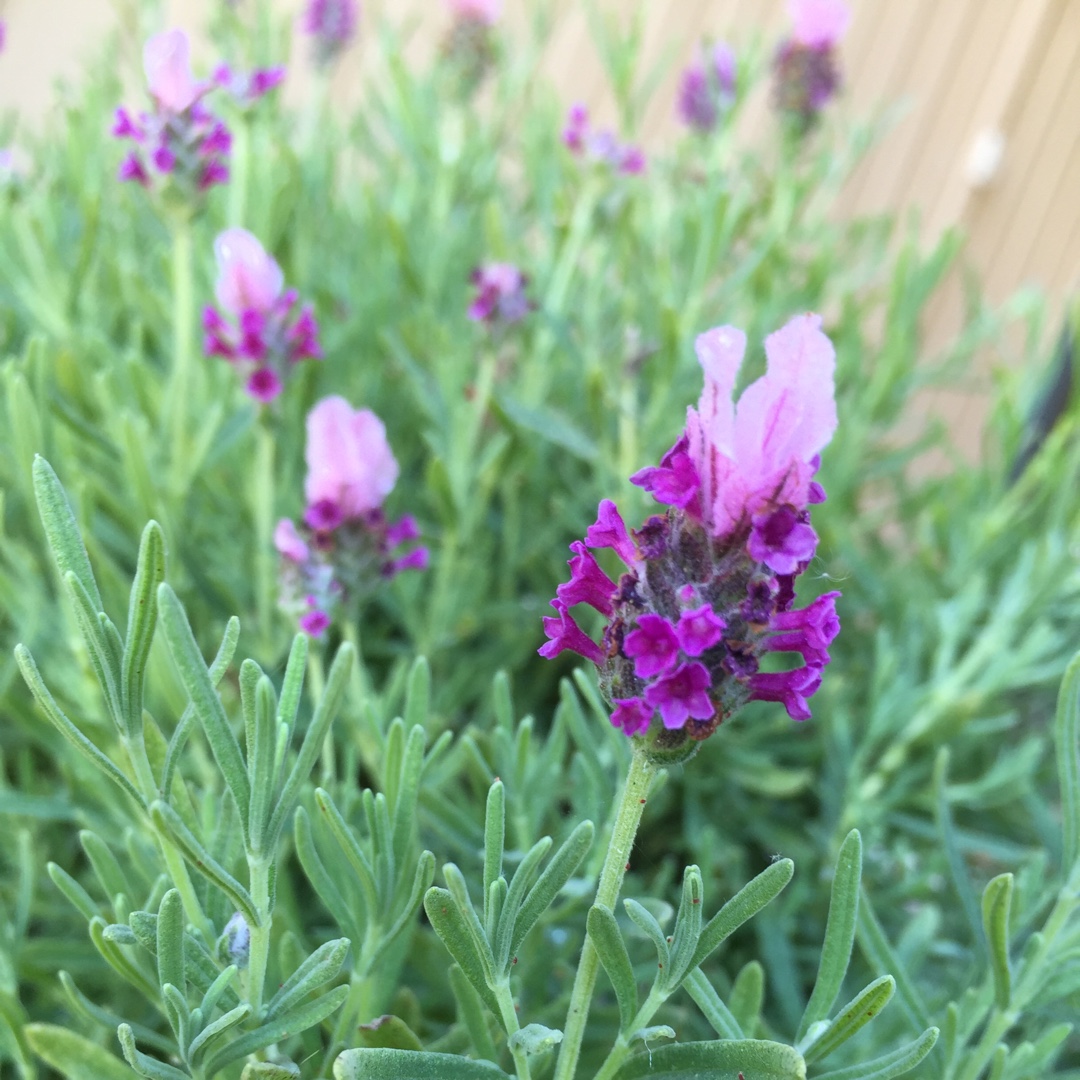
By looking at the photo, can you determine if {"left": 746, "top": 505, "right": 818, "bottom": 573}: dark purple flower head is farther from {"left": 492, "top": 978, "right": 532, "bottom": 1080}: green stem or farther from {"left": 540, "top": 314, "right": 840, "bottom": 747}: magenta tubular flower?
{"left": 492, "top": 978, "right": 532, "bottom": 1080}: green stem

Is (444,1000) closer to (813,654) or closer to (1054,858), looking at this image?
(813,654)

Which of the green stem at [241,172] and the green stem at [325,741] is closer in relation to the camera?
the green stem at [325,741]

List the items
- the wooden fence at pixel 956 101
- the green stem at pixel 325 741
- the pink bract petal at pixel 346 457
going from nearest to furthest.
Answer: the green stem at pixel 325 741
the pink bract petal at pixel 346 457
the wooden fence at pixel 956 101

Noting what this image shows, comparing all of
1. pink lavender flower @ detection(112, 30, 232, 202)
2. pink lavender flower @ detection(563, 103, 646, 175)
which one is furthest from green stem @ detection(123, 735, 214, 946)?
pink lavender flower @ detection(563, 103, 646, 175)

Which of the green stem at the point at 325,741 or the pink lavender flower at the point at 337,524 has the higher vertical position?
the pink lavender flower at the point at 337,524

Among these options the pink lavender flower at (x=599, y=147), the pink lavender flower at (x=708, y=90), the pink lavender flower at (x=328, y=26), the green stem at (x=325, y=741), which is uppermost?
the pink lavender flower at (x=708, y=90)

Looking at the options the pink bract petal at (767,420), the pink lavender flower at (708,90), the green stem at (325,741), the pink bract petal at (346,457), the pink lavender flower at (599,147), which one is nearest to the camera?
the pink bract petal at (767,420)

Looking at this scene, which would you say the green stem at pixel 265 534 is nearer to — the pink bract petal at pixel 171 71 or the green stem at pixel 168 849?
the pink bract petal at pixel 171 71

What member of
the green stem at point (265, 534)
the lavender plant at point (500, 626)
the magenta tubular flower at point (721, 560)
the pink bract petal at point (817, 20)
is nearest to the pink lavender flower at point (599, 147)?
the lavender plant at point (500, 626)

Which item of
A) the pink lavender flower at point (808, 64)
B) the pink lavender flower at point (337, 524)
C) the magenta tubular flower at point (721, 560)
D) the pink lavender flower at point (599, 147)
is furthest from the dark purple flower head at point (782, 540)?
the pink lavender flower at point (808, 64)
